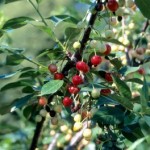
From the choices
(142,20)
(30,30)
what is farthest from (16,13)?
(142,20)

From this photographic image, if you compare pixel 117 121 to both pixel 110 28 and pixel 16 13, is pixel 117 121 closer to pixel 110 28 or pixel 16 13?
pixel 110 28

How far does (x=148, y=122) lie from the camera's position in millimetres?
1197

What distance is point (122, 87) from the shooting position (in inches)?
53.6

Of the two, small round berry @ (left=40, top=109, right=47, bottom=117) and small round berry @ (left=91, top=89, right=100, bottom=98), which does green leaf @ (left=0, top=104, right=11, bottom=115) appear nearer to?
small round berry @ (left=40, top=109, right=47, bottom=117)

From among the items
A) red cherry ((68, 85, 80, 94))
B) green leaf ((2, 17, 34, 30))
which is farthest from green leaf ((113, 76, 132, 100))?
green leaf ((2, 17, 34, 30))

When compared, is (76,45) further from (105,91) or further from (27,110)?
(27,110)

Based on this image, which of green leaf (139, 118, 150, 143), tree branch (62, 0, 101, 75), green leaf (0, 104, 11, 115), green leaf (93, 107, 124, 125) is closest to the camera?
green leaf (139, 118, 150, 143)

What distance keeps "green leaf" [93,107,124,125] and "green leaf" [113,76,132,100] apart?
0.16 ft

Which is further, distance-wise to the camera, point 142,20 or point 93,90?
point 142,20

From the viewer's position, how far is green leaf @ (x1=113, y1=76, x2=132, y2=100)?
1354 millimetres

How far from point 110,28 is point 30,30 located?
13.4 m

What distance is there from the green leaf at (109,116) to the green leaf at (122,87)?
0.16 ft

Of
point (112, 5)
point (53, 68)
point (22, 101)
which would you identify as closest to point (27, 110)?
point (22, 101)

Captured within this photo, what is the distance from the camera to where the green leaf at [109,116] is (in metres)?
1.35
